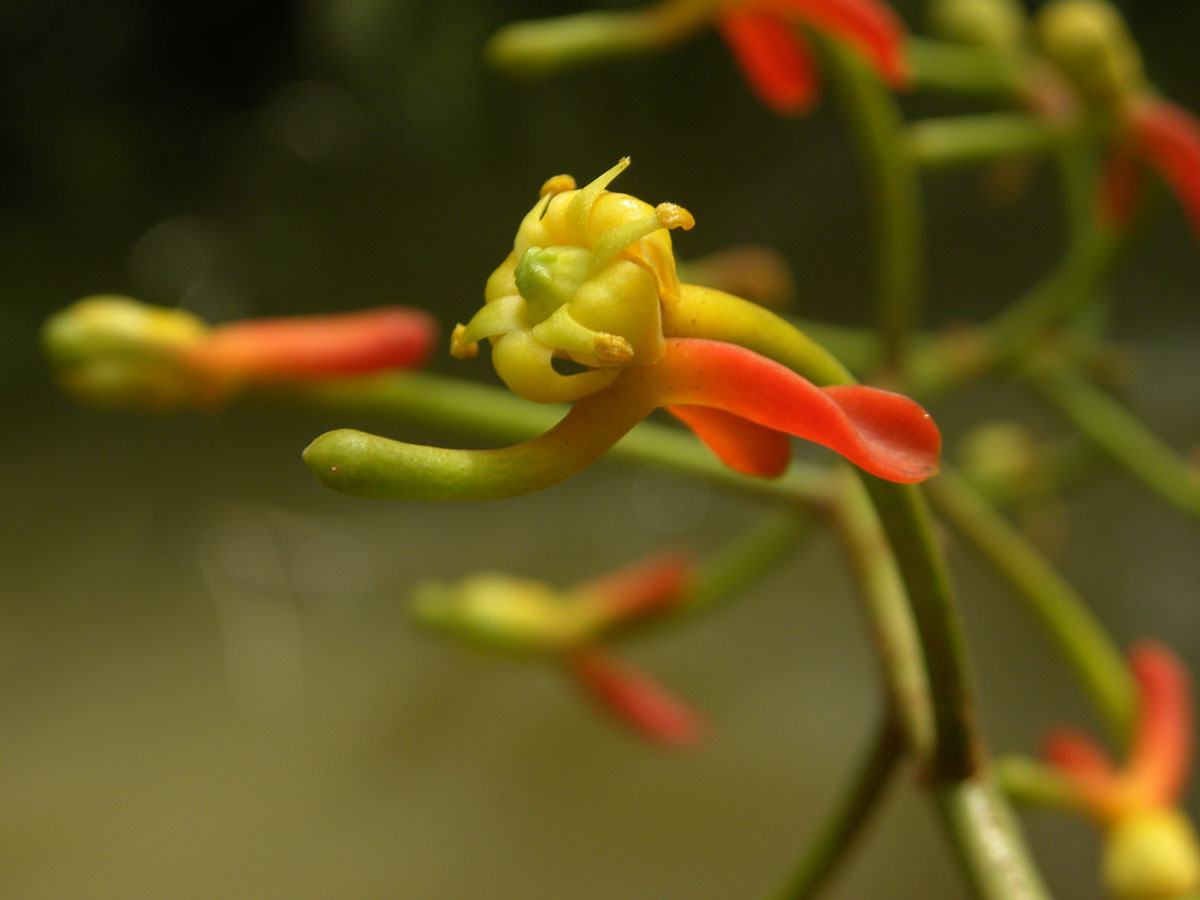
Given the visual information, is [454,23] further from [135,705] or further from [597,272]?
[597,272]

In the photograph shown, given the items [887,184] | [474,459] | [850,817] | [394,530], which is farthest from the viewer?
[394,530]

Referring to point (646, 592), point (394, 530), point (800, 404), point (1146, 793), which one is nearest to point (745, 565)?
point (646, 592)

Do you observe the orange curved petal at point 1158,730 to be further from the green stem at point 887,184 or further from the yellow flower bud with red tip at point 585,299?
the yellow flower bud with red tip at point 585,299

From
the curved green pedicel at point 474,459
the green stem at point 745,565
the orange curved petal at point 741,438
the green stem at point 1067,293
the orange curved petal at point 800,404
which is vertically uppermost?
the curved green pedicel at point 474,459

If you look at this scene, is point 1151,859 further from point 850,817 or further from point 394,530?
point 394,530

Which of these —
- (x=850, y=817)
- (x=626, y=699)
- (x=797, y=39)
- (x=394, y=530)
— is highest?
(x=797, y=39)

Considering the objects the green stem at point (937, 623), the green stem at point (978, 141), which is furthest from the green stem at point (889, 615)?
the green stem at point (978, 141)
